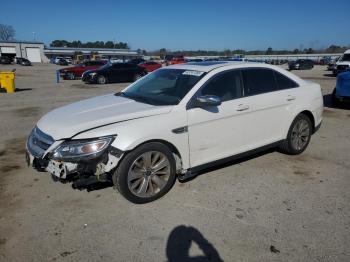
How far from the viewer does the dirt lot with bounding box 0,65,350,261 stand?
121 inches

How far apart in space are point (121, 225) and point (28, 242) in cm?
93

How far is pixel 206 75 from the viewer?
4.43 metres

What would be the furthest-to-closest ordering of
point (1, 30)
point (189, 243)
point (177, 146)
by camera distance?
point (1, 30) < point (177, 146) < point (189, 243)

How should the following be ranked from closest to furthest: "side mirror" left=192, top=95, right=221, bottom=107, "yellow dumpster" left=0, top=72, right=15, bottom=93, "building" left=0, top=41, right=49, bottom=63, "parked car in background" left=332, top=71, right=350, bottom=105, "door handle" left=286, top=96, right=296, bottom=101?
"side mirror" left=192, top=95, right=221, bottom=107 → "door handle" left=286, top=96, right=296, bottom=101 → "parked car in background" left=332, top=71, right=350, bottom=105 → "yellow dumpster" left=0, top=72, right=15, bottom=93 → "building" left=0, top=41, right=49, bottom=63

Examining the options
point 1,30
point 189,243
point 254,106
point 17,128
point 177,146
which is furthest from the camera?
point 1,30

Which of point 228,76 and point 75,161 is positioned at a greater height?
point 228,76

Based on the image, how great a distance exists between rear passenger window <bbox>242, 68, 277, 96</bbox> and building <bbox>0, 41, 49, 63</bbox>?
301 ft

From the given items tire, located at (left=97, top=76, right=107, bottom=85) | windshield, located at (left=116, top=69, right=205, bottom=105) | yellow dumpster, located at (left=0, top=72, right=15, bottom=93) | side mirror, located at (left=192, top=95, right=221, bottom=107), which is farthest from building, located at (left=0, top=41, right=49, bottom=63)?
side mirror, located at (left=192, top=95, right=221, bottom=107)

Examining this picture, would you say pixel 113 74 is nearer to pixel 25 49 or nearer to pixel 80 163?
pixel 80 163

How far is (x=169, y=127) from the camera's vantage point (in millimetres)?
3906

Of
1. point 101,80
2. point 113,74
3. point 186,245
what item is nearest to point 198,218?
point 186,245

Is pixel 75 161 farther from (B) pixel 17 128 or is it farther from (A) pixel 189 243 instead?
(B) pixel 17 128

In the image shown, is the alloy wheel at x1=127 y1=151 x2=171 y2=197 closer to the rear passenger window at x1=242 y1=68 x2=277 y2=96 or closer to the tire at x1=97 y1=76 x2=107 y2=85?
the rear passenger window at x1=242 y1=68 x2=277 y2=96

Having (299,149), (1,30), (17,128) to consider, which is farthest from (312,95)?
(1,30)
